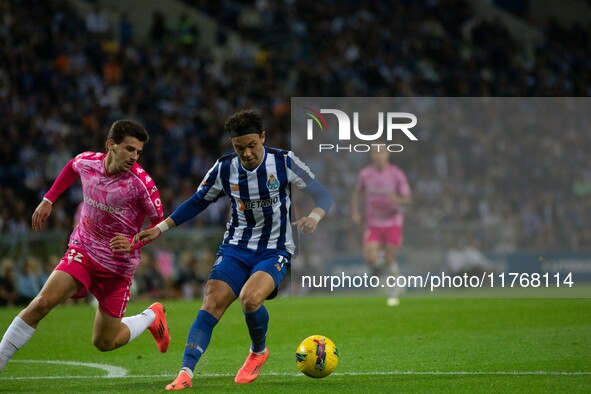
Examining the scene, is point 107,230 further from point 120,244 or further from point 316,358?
point 316,358

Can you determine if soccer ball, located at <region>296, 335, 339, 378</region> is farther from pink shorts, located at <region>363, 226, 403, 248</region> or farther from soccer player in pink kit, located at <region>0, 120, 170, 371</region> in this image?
pink shorts, located at <region>363, 226, 403, 248</region>

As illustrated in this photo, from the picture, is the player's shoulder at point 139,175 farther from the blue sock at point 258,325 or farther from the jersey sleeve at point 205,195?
the blue sock at point 258,325

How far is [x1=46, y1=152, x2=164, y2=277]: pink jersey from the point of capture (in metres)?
8.71

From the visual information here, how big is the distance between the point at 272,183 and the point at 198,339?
1409 millimetres

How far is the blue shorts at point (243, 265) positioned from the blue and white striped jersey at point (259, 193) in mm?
62

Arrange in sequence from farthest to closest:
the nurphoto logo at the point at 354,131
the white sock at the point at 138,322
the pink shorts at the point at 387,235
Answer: the nurphoto logo at the point at 354,131 → the pink shorts at the point at 387,235 → the white sock at the point at 138,322

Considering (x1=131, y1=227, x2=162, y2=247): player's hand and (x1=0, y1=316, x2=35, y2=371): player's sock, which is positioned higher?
(x1=131, y1=227, x2=162, y2=247): player's hand

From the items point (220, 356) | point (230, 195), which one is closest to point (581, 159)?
point (220, 356)

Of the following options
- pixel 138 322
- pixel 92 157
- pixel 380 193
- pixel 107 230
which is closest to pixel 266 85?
pixel 380 193

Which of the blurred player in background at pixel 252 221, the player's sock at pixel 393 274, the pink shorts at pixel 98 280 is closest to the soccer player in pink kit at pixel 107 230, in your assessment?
the pink shorts at pixel 98 280

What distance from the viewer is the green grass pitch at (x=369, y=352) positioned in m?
8.45

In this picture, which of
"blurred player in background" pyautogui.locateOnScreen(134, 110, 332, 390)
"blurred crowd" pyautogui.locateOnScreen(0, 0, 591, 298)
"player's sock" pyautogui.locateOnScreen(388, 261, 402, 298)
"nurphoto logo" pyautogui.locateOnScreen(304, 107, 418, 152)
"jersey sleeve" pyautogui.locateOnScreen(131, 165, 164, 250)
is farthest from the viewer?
"blurred crowd" pyautogui.locateOnScreen(0, 0, 591, 298)

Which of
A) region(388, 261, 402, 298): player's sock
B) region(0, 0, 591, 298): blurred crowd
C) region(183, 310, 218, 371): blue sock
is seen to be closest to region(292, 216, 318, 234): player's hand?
region(183, 310, 218, 371): blue sock

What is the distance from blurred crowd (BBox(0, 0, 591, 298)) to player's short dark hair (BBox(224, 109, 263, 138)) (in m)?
12.2
